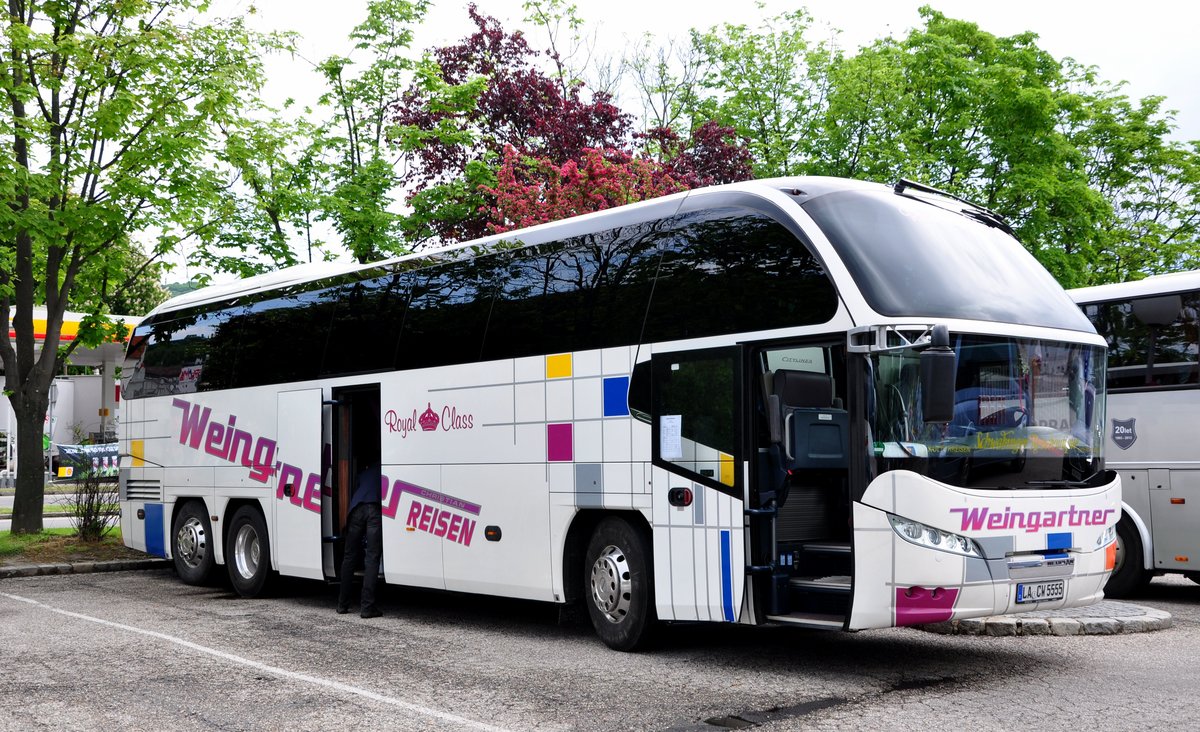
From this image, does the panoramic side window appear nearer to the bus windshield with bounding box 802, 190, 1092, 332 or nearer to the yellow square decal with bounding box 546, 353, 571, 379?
the yellow square decal with bounding box 546, 353, 571, 379

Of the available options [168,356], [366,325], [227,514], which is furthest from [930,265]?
[168,356]

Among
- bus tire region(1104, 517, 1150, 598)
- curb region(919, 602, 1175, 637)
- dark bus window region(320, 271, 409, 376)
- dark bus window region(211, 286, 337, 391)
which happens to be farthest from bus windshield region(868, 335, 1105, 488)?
dark bus window region(211, 286, 337, 391)

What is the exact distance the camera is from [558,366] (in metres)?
10.6

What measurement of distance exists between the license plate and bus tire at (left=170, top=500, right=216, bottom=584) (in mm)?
10252

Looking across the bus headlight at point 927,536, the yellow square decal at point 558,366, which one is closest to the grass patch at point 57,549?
the yellow square decal at point 558,366

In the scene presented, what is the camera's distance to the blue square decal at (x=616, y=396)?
10.0m

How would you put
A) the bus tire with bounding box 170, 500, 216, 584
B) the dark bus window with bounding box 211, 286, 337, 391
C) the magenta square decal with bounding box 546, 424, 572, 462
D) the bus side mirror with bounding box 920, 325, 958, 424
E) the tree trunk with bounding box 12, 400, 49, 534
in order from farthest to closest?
the tree trunk with bounding box 12, 400, 49, 534, the bus tire with bounding box 170, 500, 216, 584, the dark bus window with bounding box 211, 286, 337, 391, the magenta square decal with bounding box 546, 424, 572, 462, the bus side mirror with bounding box 920, 325, 958, 424

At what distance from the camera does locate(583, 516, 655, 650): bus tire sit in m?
9.76

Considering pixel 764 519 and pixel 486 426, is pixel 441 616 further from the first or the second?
pixel 764 519

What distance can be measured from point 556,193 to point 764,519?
14.0 m

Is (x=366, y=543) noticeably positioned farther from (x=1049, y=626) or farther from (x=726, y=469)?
(x=1049, y=626)

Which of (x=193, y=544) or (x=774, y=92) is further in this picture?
(x=774, y=92)

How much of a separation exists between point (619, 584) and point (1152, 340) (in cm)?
693

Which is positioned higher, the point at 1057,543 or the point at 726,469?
the point at 726,469
